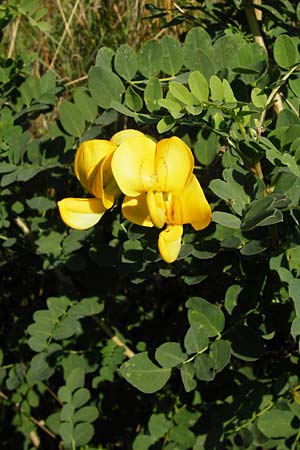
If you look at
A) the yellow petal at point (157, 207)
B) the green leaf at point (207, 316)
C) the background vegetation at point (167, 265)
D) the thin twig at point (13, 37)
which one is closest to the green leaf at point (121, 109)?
the background vegetation at point (167, 265)

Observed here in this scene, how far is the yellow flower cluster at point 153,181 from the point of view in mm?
957

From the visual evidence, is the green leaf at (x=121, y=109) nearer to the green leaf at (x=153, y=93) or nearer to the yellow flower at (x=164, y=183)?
the green leaf at (x=153, y=93)

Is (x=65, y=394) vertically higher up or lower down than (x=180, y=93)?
lower down

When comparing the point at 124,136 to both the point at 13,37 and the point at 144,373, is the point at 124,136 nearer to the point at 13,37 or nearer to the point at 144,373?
the point at 144,373

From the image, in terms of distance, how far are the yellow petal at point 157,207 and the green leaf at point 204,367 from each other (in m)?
0.29

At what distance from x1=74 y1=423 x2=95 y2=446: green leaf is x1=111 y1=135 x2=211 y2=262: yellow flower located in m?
0.66

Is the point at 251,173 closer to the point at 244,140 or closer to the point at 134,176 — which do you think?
the point at 244,140

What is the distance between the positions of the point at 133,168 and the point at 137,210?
0.24 feet

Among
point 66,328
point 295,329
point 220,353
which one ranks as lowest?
point 66,328

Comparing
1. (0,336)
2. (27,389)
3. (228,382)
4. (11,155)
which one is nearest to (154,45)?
(11,155)

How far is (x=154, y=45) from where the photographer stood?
1243 millimetres

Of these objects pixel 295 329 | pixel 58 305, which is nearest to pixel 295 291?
pixel 295 329

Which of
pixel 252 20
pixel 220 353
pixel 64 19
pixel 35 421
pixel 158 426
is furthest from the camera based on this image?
pixel 64 19

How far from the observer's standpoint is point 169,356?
119 centimetres
